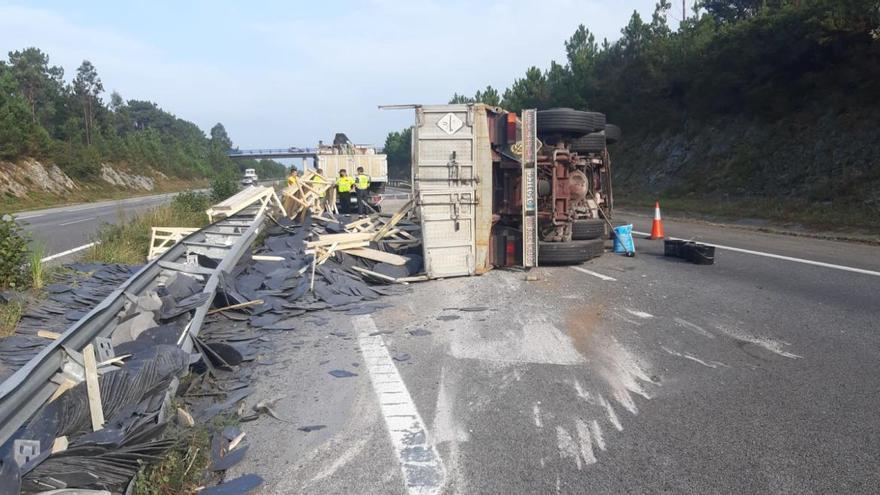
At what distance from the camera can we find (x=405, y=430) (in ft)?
13.4

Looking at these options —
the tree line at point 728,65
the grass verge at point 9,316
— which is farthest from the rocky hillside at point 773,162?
the grass verge at point 9,316

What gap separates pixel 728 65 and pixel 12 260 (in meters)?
27.9

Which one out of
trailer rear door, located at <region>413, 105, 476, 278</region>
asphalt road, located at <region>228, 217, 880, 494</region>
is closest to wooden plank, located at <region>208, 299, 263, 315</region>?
asphalt road, located at <region>228, 217, 880, 494</region>

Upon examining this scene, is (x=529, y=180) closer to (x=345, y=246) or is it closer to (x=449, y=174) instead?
(x=449, y=174)

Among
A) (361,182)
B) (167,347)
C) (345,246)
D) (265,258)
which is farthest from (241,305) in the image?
(361,182)

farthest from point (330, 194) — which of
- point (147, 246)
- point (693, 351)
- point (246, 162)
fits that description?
point (246, 162)

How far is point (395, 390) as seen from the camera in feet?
15.8

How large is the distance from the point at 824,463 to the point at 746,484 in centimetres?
55

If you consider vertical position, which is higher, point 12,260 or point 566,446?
point 12,260

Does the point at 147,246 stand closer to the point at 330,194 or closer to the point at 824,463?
the point at 330,194

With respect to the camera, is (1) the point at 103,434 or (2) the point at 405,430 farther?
(2) the point at 405,430

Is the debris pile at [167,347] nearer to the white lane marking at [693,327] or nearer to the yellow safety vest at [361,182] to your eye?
the white lane marking at [693,327]

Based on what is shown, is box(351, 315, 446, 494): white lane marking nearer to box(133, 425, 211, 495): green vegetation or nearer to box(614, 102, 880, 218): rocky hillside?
box(133, 425, 211, 495): green vegetation

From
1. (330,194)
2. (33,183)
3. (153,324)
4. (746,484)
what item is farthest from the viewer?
(33,183)
